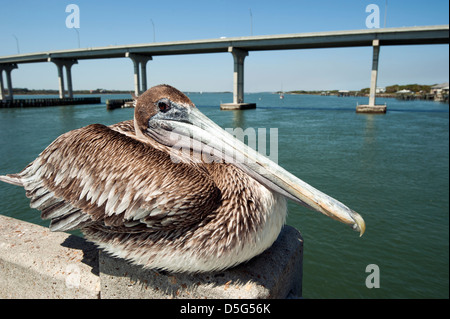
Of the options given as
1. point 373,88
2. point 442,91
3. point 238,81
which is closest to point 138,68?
point 238,81

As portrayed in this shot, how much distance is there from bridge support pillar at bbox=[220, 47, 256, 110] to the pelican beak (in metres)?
40.9

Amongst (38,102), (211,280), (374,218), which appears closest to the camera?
(211,280)

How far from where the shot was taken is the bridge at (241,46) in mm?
32594

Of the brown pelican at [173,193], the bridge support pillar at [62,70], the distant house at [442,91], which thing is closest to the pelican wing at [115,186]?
the brown pelican at [173,193]

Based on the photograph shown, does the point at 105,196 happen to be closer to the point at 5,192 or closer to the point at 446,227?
the point at 446,227

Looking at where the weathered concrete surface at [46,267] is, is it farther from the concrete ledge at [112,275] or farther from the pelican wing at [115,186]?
the pelican wing at [115,186]

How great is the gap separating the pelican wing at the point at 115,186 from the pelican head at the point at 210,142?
0.20 metres

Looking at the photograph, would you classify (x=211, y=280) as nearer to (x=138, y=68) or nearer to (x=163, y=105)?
(x=163, y=105)

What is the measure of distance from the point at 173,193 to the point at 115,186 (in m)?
0.48

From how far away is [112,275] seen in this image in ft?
7.02

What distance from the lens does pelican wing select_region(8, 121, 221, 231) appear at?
73.4 inches

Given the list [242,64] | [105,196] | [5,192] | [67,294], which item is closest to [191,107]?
[105,196]

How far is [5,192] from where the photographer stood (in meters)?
8.45

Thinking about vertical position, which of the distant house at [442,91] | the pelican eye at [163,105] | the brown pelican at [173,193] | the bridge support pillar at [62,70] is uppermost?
the bridge support pillar at [62,70]
